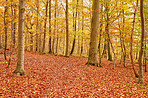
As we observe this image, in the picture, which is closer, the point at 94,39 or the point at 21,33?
the point at 21,33

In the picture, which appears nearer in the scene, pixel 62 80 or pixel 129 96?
pixel 129 96

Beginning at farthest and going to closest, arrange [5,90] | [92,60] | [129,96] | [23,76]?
[92,60] → [23,76] → [129,96] → [5,90]

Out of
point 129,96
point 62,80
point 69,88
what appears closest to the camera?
point 129,96

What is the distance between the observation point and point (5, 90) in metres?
4.98

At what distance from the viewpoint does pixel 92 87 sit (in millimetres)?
6473

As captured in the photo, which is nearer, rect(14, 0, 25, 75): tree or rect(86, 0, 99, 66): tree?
rect(14, 0, 25, 75): tree

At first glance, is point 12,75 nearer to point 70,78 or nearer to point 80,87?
point 70,78

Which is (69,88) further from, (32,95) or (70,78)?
(32,95)

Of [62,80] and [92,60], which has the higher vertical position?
[92,60]

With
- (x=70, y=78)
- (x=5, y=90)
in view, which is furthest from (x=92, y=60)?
(x=5, y=90)

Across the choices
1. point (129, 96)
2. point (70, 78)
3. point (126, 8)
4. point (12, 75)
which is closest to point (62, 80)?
point (70, 78)

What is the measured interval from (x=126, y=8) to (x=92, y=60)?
20.7ft

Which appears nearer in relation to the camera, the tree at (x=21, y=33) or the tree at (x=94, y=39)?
the tree at (x=21, y=33)

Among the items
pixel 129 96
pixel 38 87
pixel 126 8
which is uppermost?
pixel 126 8
